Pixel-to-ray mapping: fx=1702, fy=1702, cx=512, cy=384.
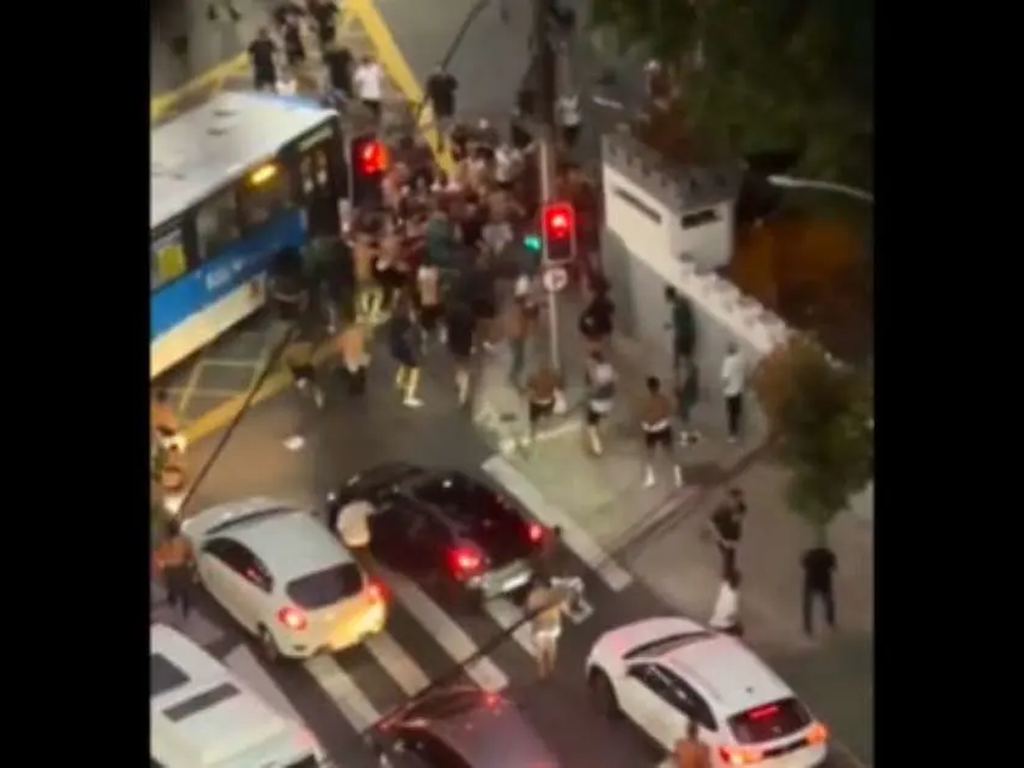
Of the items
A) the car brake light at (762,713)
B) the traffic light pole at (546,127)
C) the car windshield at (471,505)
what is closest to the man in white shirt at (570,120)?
the traffic light pole at (546,127)

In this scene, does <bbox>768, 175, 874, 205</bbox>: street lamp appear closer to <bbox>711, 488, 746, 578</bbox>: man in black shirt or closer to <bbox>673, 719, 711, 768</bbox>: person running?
<bbox>711, 488, 746, 578</bbox>: man in black shirt

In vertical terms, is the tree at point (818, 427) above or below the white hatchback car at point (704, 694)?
above

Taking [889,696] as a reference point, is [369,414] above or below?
above

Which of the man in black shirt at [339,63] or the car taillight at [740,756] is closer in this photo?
the car taillight at [740,756]

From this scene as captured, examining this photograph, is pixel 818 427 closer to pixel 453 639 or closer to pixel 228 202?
pixel 453 639

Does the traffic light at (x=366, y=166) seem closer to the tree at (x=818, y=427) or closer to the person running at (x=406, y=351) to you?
the person running at (x=406, y=351)

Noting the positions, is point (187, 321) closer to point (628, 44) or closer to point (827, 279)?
point (628, 44)
